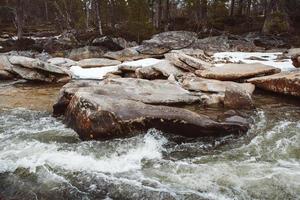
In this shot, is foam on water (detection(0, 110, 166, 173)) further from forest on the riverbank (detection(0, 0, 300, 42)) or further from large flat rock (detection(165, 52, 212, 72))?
forest on the riverbank (detection(0, 0, 300, 42))

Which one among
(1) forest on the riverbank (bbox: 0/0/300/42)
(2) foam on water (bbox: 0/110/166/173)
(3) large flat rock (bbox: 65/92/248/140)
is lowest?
(2) foam on water (bbox: 0/110/166/173)

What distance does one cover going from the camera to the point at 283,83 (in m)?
9.88

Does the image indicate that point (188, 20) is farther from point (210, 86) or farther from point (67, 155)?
point (67, 155)

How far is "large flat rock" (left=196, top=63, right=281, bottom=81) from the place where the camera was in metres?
11.4

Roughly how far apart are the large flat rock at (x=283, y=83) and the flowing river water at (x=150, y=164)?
5.54 feet

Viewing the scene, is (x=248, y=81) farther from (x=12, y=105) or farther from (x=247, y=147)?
(x=12, y=105)

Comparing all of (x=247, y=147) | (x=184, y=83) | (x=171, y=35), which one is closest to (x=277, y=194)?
(x=247, y=147)

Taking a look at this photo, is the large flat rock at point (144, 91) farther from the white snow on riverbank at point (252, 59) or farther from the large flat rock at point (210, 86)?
the white snow on riverbank at point (252, 59)

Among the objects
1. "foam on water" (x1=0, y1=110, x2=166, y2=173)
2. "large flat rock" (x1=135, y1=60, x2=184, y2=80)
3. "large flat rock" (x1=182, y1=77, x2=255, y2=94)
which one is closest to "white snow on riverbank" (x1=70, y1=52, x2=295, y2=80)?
"large flat rock" (x1=135, y1=60, x2=184, y2=80)

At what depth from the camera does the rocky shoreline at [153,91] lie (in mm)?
6922

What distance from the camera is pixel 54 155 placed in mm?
6219

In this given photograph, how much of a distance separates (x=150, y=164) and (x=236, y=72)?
6.46 metres

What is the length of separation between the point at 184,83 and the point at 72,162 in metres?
5.37

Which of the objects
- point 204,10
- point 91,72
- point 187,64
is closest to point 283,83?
point 187,64
